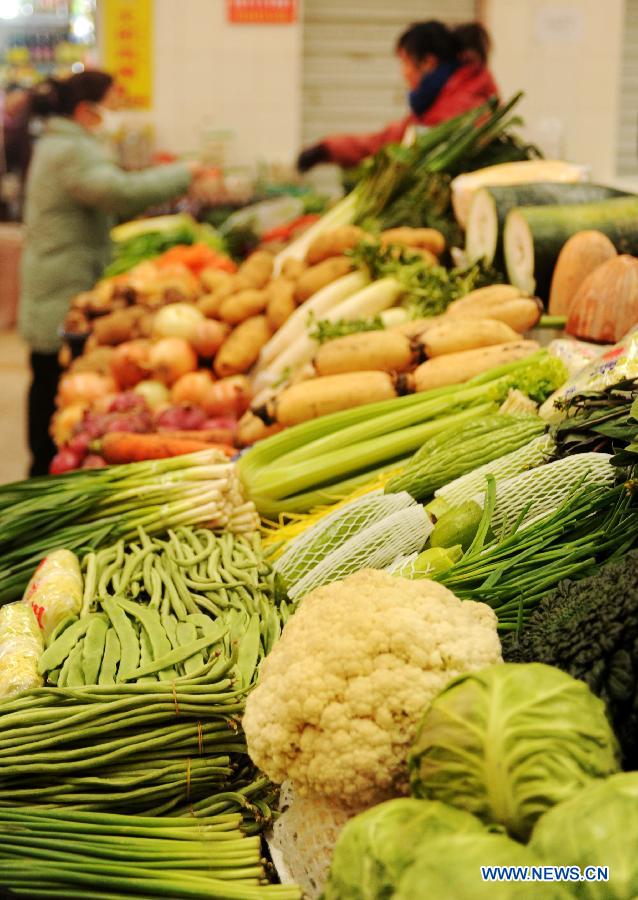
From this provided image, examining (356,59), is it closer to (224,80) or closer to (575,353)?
(224,80)

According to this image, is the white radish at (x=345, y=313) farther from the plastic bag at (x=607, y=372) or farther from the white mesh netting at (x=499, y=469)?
the white mesh netting at (x=499, y=469)

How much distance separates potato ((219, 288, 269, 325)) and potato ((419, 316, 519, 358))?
1.30 meters

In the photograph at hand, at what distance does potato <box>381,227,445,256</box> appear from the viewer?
13.1 feet

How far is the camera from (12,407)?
9.11 metres

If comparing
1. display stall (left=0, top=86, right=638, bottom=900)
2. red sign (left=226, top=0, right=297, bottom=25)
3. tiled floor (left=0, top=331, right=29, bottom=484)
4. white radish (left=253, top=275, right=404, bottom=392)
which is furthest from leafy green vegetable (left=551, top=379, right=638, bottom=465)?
red sign (left=226, top=0, right=297, bottom=25)

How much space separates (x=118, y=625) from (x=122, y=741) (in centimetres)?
40

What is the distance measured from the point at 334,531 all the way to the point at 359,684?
875mm

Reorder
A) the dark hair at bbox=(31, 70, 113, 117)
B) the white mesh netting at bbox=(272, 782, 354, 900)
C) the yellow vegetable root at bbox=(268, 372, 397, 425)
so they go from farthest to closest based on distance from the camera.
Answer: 1. the dark hair at bbox=(31, 70, 113, 117)
2. the yellow vegetable root at bbox=(268, 372, 397, 425)
3. the white mesh netting at bbox=(272, 782, 354, 900)

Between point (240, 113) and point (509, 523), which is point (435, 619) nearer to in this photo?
point (509, 523)

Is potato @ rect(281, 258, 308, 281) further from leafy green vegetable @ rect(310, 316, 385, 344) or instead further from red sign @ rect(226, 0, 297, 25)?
red sign @ rect(226, 0, 297, 25)

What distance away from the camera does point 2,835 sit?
1434 millimetres

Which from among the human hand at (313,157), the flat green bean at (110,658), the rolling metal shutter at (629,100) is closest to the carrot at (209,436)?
the flat green bean at (110,658)

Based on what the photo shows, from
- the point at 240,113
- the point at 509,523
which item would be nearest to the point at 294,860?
the point at 509,523

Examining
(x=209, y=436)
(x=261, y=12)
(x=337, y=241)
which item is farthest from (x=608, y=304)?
(x=261, y=12)
